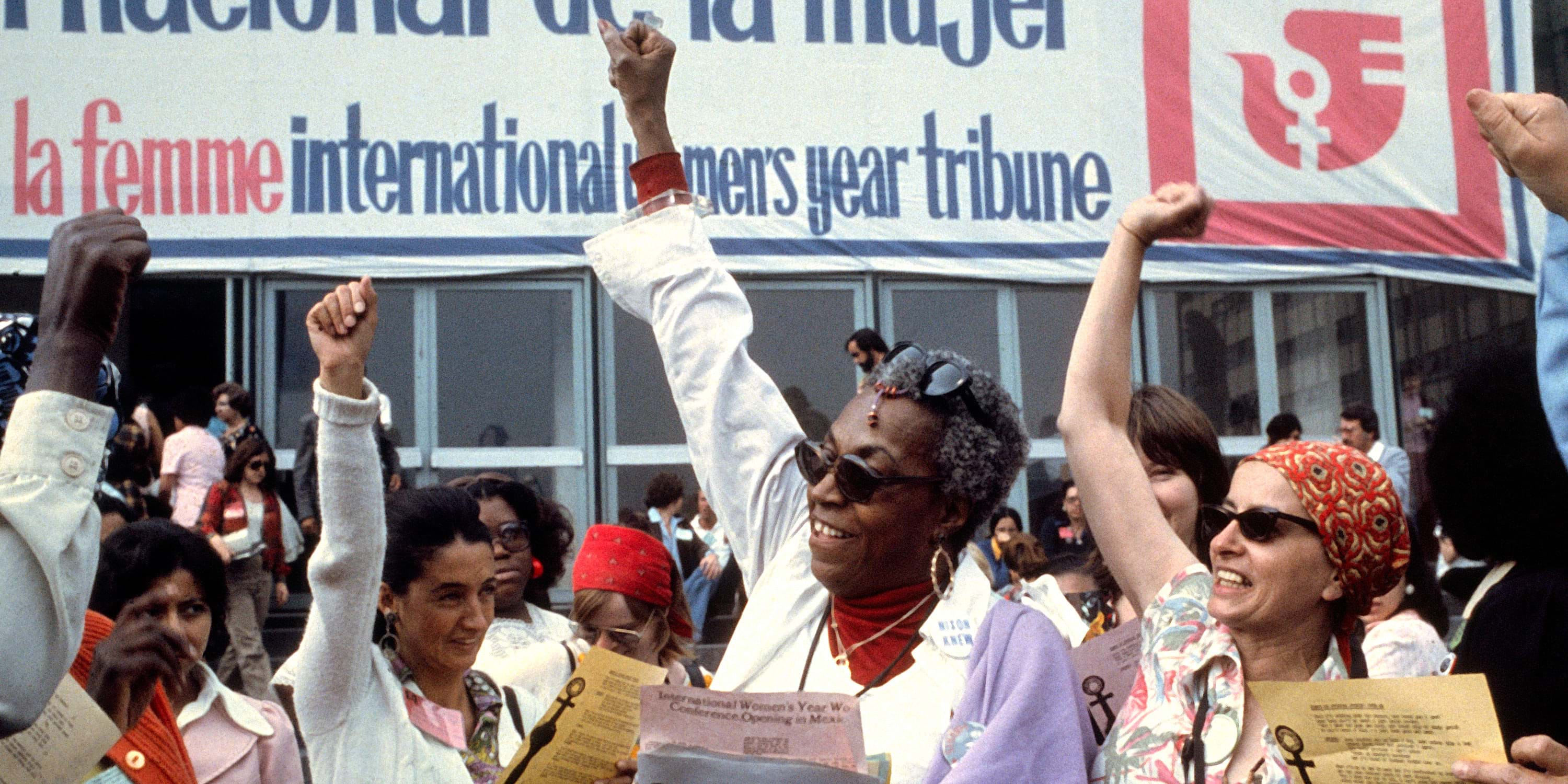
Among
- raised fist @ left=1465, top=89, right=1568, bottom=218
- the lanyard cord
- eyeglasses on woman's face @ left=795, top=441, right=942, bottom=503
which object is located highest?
raised fist @ left=1465, top=89, right=1568, bottom=218

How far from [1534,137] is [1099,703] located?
1.25m

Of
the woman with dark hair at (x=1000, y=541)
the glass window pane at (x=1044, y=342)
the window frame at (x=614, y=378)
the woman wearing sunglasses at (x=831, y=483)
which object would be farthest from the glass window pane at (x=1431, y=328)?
the woman wearing sunglasses at (x=831, y=483)

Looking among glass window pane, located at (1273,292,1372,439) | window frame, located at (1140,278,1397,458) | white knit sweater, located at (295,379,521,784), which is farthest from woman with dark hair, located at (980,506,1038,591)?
white knit sweater, located at (295,379,521,784)

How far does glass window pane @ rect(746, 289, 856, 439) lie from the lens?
37.3 feet

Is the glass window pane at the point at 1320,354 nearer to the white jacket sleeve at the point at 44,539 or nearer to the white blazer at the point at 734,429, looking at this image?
the white blazer at the point at 734,429

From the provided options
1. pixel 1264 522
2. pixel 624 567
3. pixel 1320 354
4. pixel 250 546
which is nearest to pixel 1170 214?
pixel 1264 522

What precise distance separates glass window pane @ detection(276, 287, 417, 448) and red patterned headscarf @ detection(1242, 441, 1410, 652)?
8.91 meters

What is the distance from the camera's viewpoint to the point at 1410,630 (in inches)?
179

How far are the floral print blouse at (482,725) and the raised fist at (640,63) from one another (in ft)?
4.15

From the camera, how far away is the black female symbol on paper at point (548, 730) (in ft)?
8.82

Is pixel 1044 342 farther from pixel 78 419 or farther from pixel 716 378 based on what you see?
pixel 78 419

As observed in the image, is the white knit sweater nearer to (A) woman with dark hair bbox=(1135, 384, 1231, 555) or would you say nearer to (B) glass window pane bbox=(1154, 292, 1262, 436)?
(A) woman with dark hair bbox=(1135, 384, 1231, 555)

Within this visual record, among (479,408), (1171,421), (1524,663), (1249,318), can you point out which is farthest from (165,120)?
(1524,663)

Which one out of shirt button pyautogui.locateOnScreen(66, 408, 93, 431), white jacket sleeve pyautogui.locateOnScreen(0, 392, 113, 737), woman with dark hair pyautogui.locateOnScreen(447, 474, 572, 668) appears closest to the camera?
white jacket sleeve pyautogui.locateOnScreen(0, 392, 113, 737)
